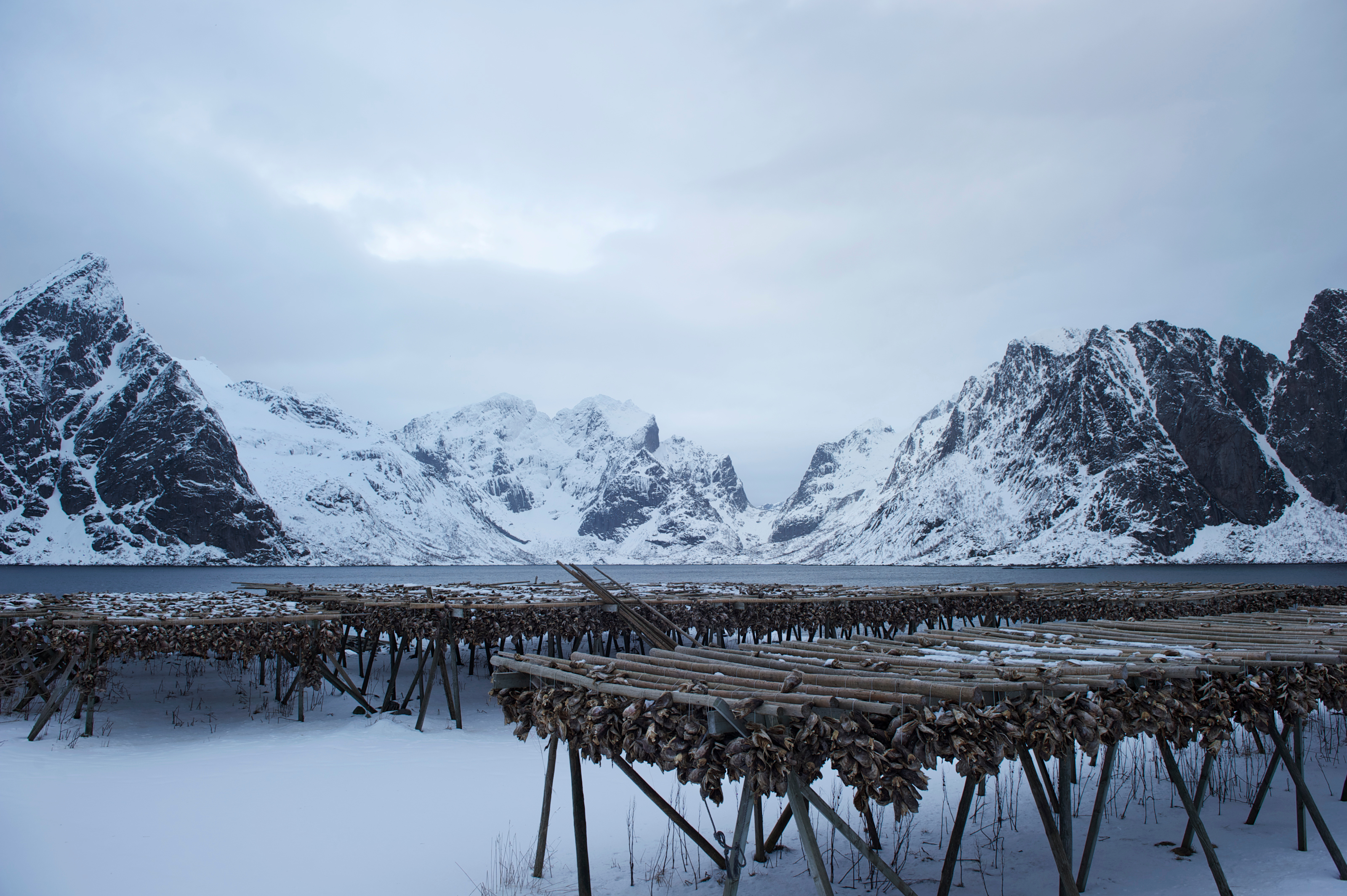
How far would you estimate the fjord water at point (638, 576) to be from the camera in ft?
287

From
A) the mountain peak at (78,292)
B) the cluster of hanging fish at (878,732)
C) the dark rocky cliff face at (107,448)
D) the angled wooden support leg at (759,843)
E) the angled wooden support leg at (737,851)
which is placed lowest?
the angled wooden support leg at (759,843)

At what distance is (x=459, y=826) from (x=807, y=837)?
6789mm

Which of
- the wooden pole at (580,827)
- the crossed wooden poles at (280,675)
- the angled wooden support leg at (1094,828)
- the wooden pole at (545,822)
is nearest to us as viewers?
the wooden pole at (580,827)

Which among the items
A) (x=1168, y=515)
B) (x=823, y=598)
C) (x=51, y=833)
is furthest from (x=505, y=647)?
(x=1168, y=515)

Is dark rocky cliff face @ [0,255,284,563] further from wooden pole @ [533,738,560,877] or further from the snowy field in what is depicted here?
wooden pole @ [533,738,560,877]

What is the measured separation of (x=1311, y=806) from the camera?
26.7 feet

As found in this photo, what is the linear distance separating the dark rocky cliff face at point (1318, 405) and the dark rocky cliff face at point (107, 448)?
211677 millimetres

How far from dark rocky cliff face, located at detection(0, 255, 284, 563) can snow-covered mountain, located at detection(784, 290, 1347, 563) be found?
15245 cm

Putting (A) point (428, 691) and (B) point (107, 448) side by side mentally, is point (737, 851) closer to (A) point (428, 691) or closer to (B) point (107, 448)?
(A) point (428, 691)

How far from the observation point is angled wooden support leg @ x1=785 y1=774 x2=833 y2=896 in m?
5.31

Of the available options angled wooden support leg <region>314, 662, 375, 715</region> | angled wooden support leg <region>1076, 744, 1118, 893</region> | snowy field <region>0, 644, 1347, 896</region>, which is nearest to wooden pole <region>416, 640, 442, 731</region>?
snowy field <region>0, 644, 1347, 896</region>

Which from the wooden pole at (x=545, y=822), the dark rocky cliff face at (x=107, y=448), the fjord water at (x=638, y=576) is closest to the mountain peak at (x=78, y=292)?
Answer: the dark rocky cliff face at (x=107, y=448)

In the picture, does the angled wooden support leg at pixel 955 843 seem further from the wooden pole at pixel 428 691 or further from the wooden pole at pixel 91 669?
the wooden pole at pixel 91 669

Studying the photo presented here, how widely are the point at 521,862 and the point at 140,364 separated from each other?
697ft
